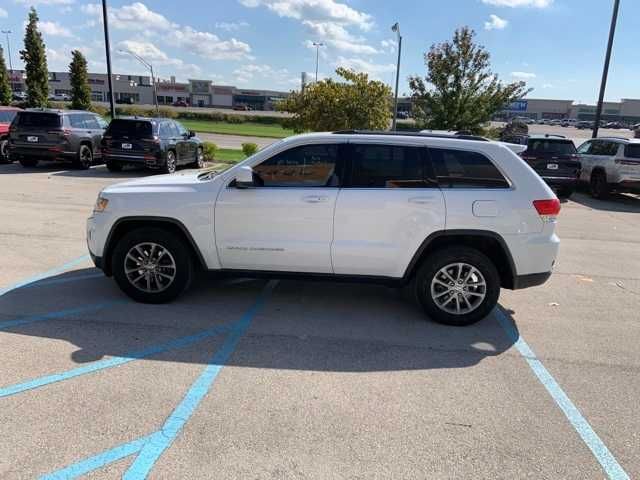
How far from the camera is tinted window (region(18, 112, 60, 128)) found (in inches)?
568

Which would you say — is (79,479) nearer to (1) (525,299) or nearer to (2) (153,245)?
(2) (153,245)

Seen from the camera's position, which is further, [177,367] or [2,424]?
[177,367]

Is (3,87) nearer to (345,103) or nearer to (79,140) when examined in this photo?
(79,140)

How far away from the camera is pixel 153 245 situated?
4.99m

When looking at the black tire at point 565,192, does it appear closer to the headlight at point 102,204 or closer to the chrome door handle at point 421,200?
the chrome door handle at point 421,200

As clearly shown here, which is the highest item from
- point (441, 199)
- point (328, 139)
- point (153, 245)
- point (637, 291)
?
point (328, 139)

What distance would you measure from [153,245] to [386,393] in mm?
2734

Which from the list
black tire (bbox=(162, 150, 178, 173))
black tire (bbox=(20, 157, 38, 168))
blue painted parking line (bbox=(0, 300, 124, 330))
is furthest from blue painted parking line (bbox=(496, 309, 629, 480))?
black tire (bbox=(20, 157, 38, 168))

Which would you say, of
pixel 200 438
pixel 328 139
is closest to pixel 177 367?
pixel 200 438

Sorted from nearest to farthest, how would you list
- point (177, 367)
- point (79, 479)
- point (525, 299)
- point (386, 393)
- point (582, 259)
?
point (79, 479) → point (386, 393) → point (177, 367) → point (525, 299) → point (582, 259)

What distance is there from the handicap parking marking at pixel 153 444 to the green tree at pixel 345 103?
1745 centimetres

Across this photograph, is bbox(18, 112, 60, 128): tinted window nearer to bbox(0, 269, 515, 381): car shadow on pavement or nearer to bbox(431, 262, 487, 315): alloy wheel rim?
bbox(0, 269, 515, 381): car shadow on pavement

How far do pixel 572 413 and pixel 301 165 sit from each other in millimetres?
3024

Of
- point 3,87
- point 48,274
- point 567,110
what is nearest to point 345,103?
point 48,274
